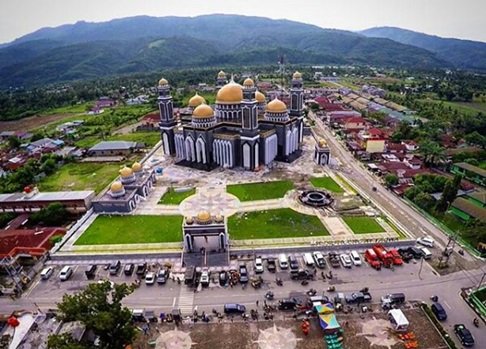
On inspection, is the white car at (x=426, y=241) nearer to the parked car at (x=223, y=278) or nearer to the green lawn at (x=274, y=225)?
the green lawn at (x=274, y=225)

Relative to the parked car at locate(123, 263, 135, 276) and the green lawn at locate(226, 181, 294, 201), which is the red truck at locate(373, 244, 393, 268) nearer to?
the green lawn at locate(226, 181, 294, 201)

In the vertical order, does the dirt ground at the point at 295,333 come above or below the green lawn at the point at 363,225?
below

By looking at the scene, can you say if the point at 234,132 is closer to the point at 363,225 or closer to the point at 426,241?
the point at 363,225

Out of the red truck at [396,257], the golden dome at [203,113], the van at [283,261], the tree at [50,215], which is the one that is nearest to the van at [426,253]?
the red truck at [396,257]

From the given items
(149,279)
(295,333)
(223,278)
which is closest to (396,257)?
(295,333)

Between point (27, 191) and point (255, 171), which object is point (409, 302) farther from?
point (27, 191)

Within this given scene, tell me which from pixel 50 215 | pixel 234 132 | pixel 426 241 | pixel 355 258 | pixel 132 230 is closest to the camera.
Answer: pixel 355 258
